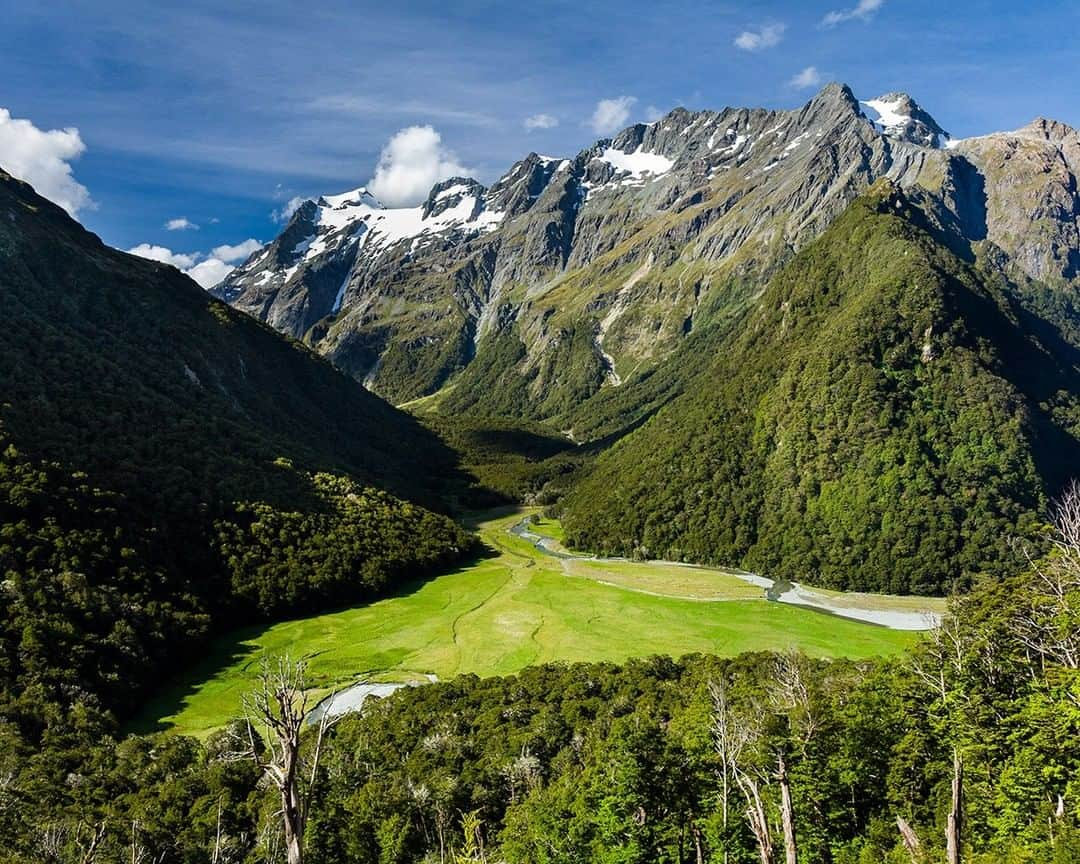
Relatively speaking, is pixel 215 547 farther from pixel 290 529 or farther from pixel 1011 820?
pixel 1011 820

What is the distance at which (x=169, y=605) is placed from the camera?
133125mm

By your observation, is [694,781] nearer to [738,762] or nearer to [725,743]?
[738,762]

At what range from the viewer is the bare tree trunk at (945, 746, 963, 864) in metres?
33.4

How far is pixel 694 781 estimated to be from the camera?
54.0 metres

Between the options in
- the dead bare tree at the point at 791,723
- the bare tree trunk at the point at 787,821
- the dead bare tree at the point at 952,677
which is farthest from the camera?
the dead bare tree at the point at 952,677

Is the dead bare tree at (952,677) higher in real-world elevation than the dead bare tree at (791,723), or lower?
higher

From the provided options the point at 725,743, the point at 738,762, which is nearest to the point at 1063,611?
the point at 738,762

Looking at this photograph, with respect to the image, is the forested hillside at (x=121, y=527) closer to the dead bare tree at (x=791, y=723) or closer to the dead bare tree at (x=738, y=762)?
the dead bare tree at (x=738, y=762)

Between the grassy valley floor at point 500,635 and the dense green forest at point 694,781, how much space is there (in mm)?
36743

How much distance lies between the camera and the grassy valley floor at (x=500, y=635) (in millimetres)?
119500

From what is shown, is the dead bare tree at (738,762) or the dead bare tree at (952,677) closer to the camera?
the dead bare tree at (738,762)

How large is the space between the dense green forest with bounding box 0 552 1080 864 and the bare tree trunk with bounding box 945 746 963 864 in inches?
20.3

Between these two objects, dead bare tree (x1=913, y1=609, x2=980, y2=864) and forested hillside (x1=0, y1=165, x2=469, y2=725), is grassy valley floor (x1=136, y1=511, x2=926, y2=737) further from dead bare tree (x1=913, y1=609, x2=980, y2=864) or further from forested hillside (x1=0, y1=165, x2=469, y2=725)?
dead bare tree (x1=913, y1=609, x2=980, y2=864)

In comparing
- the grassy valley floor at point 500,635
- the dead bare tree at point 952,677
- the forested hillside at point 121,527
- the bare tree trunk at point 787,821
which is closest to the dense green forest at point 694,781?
the dead bare tree at point 952,677
